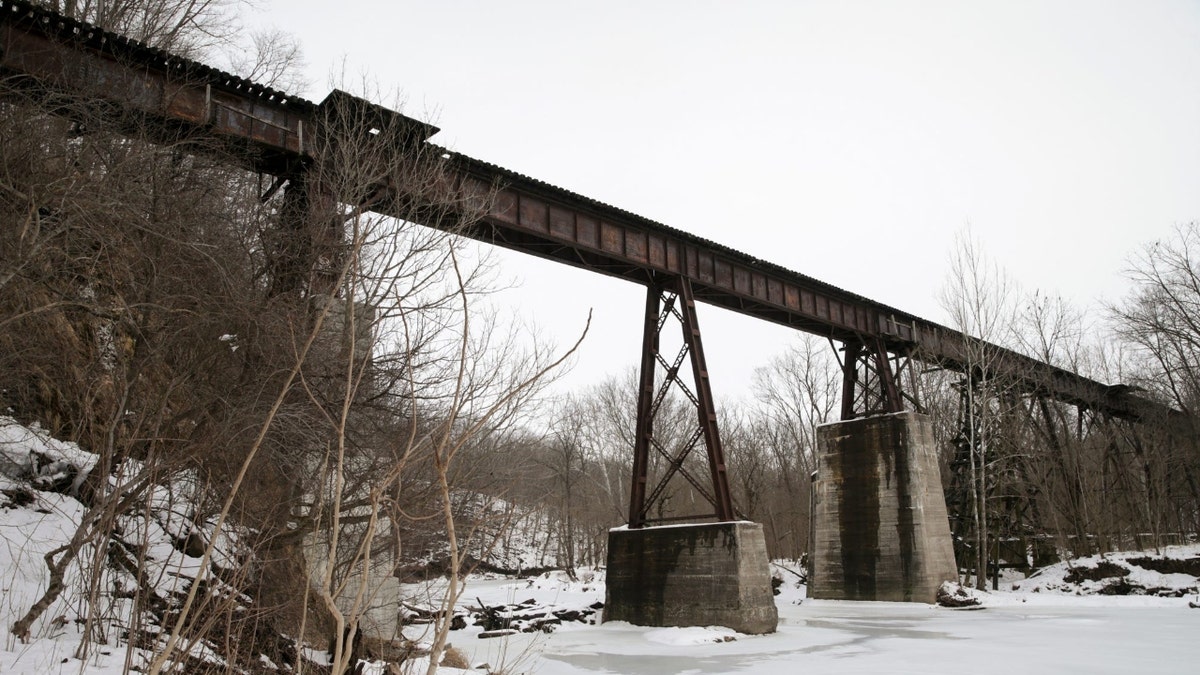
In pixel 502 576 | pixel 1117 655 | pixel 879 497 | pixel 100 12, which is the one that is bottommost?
pixel 502 576

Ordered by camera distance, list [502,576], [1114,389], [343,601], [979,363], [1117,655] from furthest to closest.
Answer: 1. [502,576]
2. [1114,389]
3. [979,363]
4. [1117,655]
5. [343,601]

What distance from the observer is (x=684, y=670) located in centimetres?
1014

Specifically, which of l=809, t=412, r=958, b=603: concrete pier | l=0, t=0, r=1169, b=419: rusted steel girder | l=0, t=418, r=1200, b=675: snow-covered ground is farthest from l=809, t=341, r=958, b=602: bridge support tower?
l=0, t=0, r=1169, b=419: rusted steel girder

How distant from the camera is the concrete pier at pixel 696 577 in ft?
45.1

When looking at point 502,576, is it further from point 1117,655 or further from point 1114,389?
point 1117,655

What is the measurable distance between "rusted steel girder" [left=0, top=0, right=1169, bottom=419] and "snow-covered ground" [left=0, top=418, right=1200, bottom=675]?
397cm

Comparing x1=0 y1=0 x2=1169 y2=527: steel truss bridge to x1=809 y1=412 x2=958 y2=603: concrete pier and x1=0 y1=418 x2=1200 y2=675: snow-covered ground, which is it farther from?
x1=0 y1=418 x2=1200 y2=675: snow-covered ground

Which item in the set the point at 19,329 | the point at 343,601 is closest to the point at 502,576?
the point at 343,601

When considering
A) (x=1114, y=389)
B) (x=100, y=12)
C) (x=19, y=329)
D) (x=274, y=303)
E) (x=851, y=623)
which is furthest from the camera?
(x=1114, y=389)

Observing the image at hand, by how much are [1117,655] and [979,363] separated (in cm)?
1480

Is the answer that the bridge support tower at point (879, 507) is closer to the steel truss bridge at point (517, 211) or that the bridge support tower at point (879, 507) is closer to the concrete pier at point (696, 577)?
the steel truss bridge at point (517, 211)

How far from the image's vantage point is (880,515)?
19750mm

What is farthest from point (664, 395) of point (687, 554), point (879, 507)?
point (879, 507)

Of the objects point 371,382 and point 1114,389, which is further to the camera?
point 1114,389
